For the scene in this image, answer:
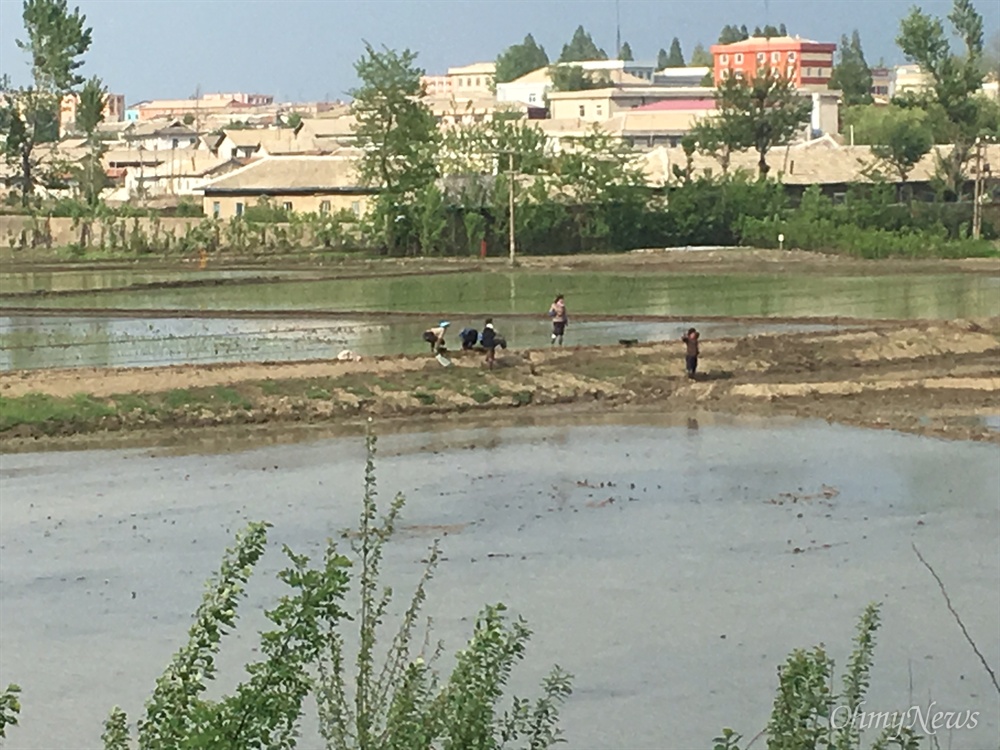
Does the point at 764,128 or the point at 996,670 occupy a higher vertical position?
the point at 764,128

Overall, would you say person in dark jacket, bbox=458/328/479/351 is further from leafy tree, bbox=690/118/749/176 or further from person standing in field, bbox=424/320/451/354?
leafy tree, bbox=690/118/749/176

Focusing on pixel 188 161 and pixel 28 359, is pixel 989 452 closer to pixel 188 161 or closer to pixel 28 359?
pixel 28 359

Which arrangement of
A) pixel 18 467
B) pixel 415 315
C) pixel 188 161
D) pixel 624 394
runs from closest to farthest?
pixel 18 467 → pixel 624 394 → pixel 415 315 → pixel 188 161

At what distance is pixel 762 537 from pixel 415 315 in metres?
20.4

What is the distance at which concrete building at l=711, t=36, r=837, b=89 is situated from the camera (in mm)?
158625

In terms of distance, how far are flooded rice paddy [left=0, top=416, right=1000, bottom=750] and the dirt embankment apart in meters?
1.41

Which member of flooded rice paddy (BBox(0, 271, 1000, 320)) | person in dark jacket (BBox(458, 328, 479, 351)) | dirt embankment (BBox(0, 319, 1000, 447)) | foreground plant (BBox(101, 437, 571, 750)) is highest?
foreground plant (BBox(101, 437, 571, 750))

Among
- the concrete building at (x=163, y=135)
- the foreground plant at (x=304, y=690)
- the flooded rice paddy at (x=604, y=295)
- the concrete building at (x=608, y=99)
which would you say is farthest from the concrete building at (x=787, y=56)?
the foreground plant at (x=304, y=690)

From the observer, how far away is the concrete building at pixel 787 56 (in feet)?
520

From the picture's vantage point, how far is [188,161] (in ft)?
310

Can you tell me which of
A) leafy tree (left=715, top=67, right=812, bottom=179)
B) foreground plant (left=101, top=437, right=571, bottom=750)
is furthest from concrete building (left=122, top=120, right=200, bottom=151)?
foreground plant (left=101, top=437, right=571, bottom=750)

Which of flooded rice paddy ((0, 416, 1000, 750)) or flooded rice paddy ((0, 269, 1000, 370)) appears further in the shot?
flooded rice paddy ((0, 269, 1000, 370))

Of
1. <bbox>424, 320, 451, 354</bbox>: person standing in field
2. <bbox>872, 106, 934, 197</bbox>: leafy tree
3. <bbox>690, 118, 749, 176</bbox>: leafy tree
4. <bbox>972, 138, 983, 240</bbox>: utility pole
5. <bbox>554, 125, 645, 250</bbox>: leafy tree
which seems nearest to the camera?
<bbox>424, 320, 451, 354</bbox>: person standing in field

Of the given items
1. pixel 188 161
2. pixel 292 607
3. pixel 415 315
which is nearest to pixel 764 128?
pixel 188 161
